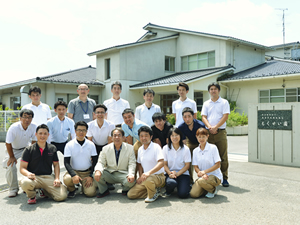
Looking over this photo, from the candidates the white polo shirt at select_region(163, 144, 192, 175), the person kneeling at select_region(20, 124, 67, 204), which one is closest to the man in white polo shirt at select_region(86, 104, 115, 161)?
the person kneeling at select_region(20, 124, 67, 204)

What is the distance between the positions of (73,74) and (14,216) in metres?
18.2

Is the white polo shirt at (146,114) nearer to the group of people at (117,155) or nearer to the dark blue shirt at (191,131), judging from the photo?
the group of people at (117,155)

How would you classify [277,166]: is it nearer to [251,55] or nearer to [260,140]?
[260,140]

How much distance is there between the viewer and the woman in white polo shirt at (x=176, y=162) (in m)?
4.55

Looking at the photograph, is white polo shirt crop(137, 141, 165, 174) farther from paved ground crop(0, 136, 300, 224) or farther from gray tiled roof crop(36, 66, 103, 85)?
gray tiled roof crop(36, 66, 103, 85)

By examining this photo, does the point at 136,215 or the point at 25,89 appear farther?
the point at 25,89

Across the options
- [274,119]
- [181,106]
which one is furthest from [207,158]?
[274,119]

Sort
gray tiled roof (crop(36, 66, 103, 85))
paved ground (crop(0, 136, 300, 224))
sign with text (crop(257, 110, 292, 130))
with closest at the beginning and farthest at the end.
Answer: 1. paved ground (crop(0, 136, 300, 224))
2. sign with text (crop(257, 110, 292, 130))
3. gray tiled roof (crop(36, 66, 103, 85))

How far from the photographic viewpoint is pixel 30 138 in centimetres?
499

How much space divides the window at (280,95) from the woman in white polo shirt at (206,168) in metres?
13.3

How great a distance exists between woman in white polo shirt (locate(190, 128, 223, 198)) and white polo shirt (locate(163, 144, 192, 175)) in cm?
16

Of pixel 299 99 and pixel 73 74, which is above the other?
pixel 73 74

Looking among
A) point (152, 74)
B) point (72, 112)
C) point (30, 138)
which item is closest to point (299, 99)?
point (152, 74)

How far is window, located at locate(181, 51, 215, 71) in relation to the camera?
1941cm
